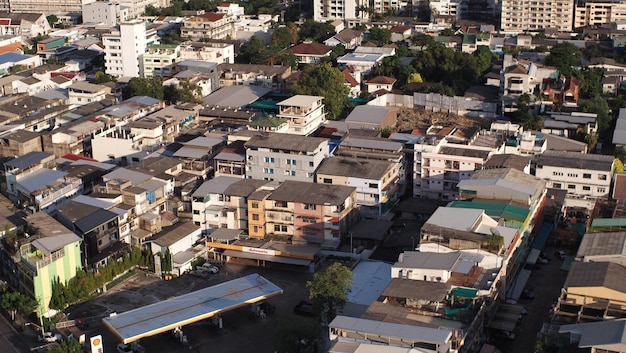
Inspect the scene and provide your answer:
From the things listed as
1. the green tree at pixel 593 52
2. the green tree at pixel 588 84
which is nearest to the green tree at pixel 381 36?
the green tree at pixel 593 52

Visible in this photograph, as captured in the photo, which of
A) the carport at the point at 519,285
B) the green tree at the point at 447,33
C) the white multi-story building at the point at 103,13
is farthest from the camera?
the white multi-story building at the point at 103,13

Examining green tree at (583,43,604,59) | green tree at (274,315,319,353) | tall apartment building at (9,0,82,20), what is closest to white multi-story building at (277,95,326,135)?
green tree at (274,315,319,353)

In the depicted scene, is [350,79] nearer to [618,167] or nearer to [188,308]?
[618,167]

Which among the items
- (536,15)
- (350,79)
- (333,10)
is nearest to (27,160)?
(350,79)

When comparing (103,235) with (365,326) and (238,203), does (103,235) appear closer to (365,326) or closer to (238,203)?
(238,203)

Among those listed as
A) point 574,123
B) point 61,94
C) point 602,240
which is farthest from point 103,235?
point 574,123

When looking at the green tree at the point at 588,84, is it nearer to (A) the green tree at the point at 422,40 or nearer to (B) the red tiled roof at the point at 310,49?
(A) the green tree at the point at 422,40

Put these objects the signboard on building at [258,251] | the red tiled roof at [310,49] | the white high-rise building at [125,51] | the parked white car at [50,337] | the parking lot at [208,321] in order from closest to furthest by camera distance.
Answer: the parking lot at [208,321]
the parked white car at [50,337]
the signboard on building at [258,251]
the white high-rise building at [125,51]
the red tiled roof at [310,49]
